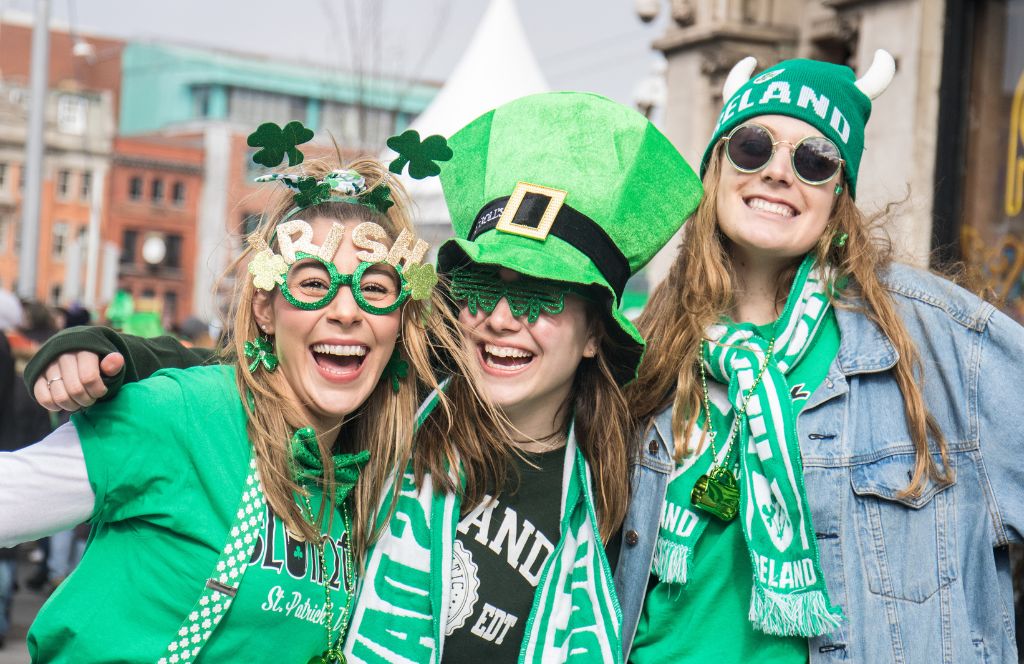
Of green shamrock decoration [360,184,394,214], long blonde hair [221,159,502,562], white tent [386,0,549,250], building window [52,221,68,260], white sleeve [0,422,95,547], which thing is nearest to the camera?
white sleeve [0,422,95,547]

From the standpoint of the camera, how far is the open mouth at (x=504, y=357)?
3.14m

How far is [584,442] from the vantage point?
129 inches

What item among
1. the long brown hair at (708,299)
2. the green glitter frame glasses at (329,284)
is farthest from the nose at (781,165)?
the green glitter frame glasses at (329,284)

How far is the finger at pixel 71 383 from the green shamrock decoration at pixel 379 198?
A: 84 cm

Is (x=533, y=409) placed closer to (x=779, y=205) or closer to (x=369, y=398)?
(x=369, y=398)

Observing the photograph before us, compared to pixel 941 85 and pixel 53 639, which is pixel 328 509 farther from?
pixel 941 85

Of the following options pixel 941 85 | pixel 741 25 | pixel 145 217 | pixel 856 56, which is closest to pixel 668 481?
pixel 941 85

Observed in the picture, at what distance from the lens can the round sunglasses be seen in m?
3.25

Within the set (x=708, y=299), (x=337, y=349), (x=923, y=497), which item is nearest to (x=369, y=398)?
(x=337, y=349)

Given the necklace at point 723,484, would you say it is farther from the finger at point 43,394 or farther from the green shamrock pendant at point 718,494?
the finger at point 43,394

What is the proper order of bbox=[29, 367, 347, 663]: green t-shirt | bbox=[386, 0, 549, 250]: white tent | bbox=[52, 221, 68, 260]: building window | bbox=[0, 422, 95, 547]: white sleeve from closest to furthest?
bbox=[0, 422, 95, 547]: white sleeve
bbox=[29, 367, 347, 663]: green t-shirt
bbox=[386, 0, 549, 250]: white tent
bbox=[52, 221, 68, 260]: building window

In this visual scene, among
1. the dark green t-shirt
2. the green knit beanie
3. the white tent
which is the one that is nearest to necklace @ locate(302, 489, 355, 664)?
the dark green t-shirt

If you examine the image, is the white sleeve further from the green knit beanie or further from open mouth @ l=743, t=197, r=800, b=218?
the green knit beanie

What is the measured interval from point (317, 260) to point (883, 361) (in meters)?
1.40
